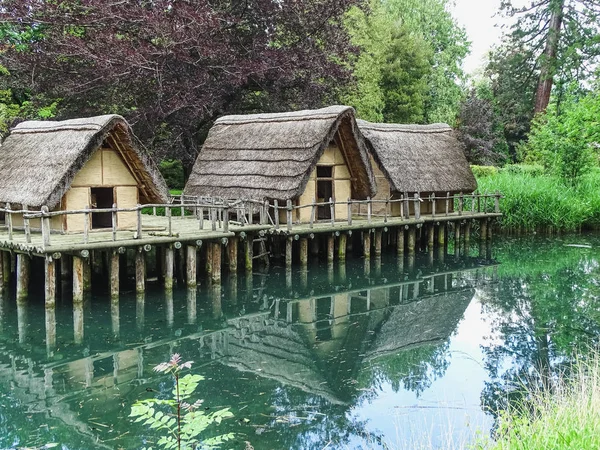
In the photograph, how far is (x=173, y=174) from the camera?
105ft

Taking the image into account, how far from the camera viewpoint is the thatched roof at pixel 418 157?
25.1 m

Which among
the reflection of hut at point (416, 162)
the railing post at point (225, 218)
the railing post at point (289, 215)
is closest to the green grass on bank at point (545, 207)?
the reflection of hut at point (416, 162)

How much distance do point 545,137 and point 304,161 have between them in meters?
16.3

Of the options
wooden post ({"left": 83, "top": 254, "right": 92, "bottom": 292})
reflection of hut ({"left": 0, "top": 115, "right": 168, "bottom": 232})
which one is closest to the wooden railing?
reflection of hut ({"left": 0, "top": 115, "right": 168, "bottom": 232})

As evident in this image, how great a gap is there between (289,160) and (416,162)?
689cm

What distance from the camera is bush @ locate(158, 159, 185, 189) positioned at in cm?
3184

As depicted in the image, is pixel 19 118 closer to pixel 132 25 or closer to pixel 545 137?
pixel 132 25

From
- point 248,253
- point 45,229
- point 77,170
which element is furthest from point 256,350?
point 248,253

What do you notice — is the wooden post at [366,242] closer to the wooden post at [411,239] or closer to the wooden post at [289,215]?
the wooden post at [411,239]

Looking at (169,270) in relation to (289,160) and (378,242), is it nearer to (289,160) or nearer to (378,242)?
(289,160)

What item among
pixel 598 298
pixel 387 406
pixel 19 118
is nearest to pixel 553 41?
pixel 598 298

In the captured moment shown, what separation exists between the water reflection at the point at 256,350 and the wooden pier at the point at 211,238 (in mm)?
880

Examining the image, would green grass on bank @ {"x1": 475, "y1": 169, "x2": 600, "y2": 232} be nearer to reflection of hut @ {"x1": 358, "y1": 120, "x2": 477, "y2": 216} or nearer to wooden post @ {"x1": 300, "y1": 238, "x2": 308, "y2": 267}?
reflection of hut @ {"x1": 358, "y1": 120, "x2": 477, "y2": 216}

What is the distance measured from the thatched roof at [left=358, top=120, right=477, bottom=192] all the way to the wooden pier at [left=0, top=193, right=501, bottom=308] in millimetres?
873
